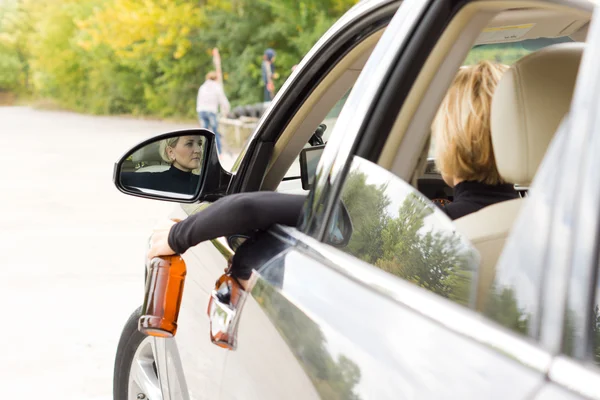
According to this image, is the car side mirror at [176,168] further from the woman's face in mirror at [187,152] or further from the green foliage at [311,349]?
the green foliage at [311,349]

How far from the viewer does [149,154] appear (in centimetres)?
255

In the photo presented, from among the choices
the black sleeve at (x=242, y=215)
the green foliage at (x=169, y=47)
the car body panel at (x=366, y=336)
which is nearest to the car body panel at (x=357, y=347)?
the car body panel at (x=366, y=336)

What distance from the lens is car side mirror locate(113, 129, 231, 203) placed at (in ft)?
8.20

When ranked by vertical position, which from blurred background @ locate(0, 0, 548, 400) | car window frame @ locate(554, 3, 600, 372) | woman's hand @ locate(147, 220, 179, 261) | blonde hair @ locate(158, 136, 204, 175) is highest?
car window frame @ locate(554, 3, 600, 372)

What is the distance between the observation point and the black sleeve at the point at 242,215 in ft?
6.01

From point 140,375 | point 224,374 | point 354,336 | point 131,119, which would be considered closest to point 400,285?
point 354,336

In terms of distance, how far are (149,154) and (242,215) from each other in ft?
2.67

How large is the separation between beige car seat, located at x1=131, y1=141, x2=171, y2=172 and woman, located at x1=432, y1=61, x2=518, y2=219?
100 cm

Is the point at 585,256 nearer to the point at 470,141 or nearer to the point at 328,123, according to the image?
the point at 470,141

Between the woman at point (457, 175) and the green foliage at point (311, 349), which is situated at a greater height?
the woman at point (457, 175)

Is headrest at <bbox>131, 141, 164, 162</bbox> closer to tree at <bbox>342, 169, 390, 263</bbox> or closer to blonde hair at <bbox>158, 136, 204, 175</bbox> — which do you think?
A: blonde hair at <bbox>158, 136, 204, 175</bbox>

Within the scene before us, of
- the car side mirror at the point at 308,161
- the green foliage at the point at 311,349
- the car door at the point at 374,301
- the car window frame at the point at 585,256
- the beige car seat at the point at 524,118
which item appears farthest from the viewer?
the car side mirror at the point at 308,161

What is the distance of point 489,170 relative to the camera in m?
1.83

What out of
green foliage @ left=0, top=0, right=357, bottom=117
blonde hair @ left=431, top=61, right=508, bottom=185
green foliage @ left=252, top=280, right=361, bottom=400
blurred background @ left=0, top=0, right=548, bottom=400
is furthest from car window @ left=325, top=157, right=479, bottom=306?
green foliage @ left=0, top=0, right=357, bottom=117
